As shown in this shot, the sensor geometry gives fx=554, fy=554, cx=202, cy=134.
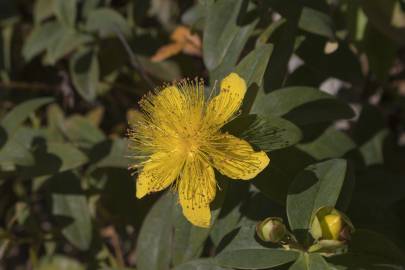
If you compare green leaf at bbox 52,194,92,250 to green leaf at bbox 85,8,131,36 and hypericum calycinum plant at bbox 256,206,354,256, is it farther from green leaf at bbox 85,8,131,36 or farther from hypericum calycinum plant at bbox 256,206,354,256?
hypericum calycinum plant at bbox 256,206,354,256

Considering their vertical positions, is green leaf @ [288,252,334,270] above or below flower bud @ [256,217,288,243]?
below

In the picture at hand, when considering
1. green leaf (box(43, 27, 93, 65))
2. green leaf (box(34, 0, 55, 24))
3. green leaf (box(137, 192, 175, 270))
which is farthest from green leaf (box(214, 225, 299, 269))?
green leaf (box(34, 0, 55, 24))

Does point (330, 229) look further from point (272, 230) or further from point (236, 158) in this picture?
point (236, 158)

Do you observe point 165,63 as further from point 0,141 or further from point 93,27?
point 0,141

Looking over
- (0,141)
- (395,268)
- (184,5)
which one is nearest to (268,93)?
Answer: (395,268)

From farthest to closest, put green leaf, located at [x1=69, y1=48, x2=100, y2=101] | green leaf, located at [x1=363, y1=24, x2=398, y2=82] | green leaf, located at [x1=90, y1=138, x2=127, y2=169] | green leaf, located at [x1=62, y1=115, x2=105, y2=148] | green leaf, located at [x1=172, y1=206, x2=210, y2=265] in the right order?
green leaf, located at [x1=69, y1=48, x2=100, y2=101] → green leaf, located at [x1=62, y1=115, x2=105, y2=148] → green leaf, located at [x1=363, y1=24, x2=398, y2=82] → green leaf, located at [x1=90, y1=138, x2=127, y2=169] → green leaf, located at [x1=172, y1=206, x2=210, y2=265]

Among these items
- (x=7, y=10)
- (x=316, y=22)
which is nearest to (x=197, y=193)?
(x=316, y=22)

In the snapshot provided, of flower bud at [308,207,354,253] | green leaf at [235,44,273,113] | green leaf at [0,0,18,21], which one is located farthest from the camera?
green leaf at [0,0,18,21]

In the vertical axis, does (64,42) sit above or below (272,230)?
above
